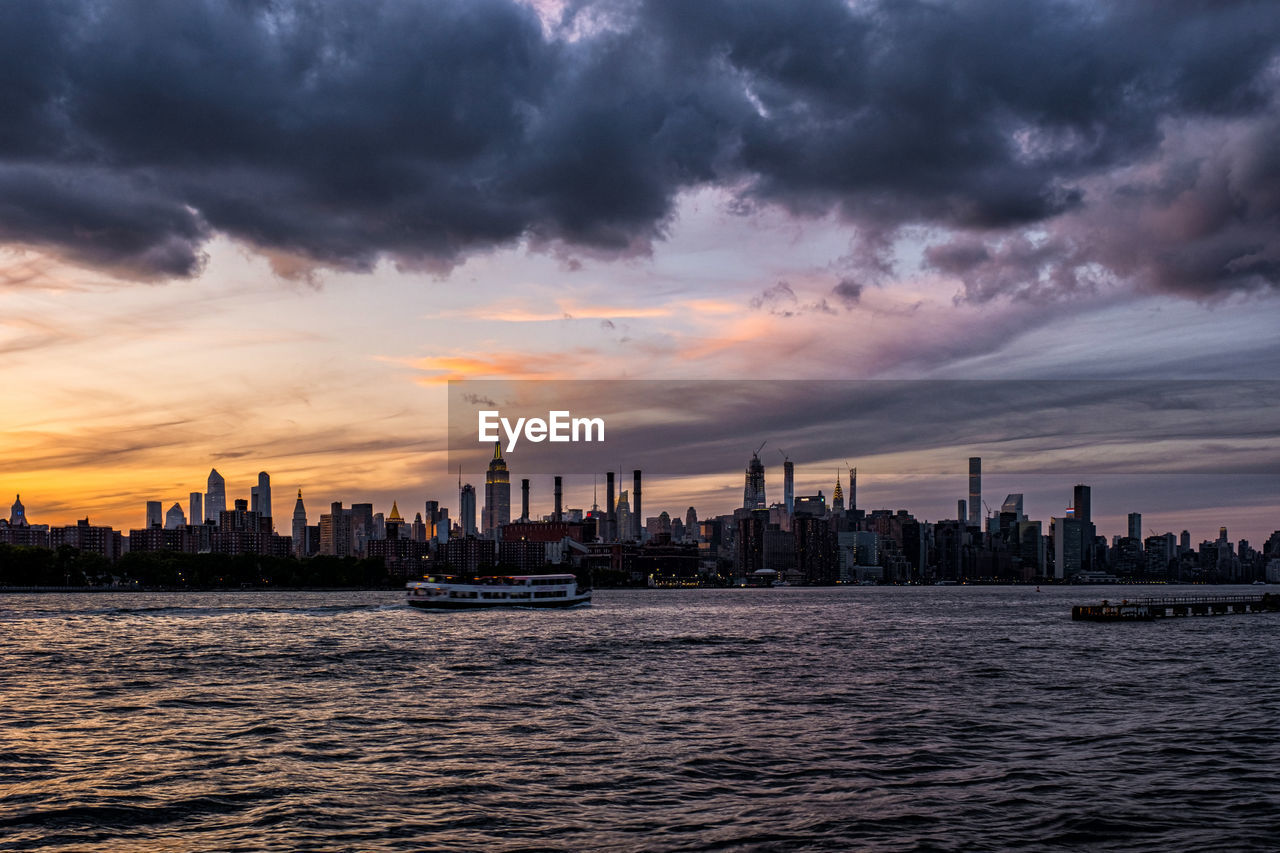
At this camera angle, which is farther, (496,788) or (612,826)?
(496,788)

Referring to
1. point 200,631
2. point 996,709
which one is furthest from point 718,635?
point 996,709

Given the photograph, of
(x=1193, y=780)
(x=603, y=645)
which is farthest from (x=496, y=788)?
(x=603, y=645)

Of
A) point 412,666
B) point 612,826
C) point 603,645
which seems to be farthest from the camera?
point 603,645

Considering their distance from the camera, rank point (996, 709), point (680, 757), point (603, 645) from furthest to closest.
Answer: point (603, 645)
point (996, 709)
point (680, 757)

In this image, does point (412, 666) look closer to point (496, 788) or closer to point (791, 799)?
point (496, 788)

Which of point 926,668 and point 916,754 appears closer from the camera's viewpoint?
point 916,754

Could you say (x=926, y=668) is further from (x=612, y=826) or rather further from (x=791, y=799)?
(x=612, y=826)
